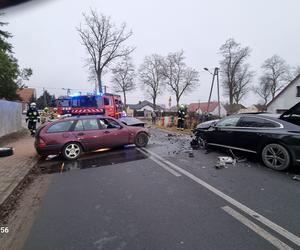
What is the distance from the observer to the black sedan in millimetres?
6836

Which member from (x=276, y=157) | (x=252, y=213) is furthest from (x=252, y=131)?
(x=252, y=213)

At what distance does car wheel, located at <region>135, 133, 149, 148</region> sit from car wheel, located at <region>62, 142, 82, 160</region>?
8.64 feet

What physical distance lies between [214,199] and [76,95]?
20626 mm

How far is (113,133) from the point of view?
10.4 metres

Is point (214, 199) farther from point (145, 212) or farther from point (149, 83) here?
point (149, 83)

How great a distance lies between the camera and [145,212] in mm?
4508

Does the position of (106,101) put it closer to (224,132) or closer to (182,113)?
(182,113)

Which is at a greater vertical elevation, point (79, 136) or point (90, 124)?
point (90, 124)

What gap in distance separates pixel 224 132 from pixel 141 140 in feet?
12.2

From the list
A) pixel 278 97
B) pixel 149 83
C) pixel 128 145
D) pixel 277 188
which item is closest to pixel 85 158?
pixel 128 145

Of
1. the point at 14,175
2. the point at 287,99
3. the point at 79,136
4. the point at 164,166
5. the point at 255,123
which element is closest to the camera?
the point at 14,175

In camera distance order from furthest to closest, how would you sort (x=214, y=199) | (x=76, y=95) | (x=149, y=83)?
(x=149, y=83)
(x=76, y=95)
(x=214, y=199)

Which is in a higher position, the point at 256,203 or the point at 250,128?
the point at 250,128

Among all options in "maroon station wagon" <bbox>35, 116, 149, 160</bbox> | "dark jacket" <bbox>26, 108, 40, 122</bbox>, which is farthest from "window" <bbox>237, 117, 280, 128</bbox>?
"dark jacket" <bbox>26, 108, 40, 122</bbox>
